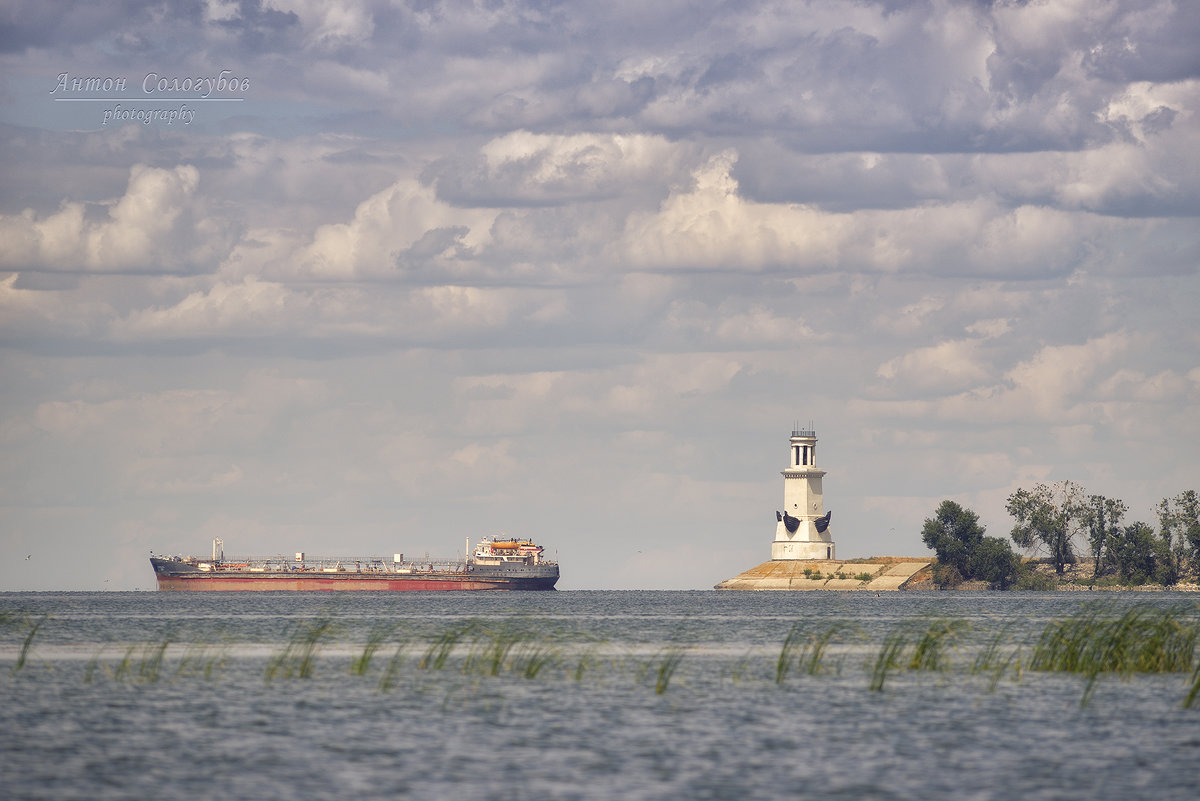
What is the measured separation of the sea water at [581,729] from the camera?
106 feet

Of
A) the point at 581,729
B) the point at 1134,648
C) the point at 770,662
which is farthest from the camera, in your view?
the point at 770,662

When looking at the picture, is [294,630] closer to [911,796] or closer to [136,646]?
[136,646]

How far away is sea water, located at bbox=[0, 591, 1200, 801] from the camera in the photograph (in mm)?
32438

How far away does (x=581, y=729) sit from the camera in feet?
135

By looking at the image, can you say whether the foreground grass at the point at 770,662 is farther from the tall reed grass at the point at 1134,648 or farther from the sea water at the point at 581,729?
the sea water at the point at 581,729

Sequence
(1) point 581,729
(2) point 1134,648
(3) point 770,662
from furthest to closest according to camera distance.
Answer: (3) point 770,662, (2) point 1134,648, (1) point 581,729

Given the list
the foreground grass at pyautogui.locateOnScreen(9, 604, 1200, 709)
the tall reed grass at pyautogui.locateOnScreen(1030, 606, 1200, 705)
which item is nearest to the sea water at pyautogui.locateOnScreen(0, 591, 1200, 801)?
the foreground grass at pyautogui.locateOnScreen(9, 604, 1200, 709)

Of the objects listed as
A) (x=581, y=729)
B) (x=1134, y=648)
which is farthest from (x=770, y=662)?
(x=581, y=729)

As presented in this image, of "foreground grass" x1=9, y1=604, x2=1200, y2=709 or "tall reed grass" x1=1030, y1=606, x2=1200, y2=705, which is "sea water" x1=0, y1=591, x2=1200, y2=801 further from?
"tall reed grass" x1=1030, y1=606, x2=1200, y2=705

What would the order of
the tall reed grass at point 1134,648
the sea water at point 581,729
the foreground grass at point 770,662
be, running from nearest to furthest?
1. the sea water at point 581,729
2. the tall reed grass at point 1134,648
3. the foreground grass at point 770,662

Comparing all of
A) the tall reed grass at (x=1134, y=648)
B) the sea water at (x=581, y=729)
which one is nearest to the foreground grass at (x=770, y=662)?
the tall reed grass at (x=1134, y=648)

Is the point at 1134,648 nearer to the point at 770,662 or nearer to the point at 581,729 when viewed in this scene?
the point at 770,662

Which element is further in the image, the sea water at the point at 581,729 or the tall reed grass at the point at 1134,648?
the tall reed grass at the point at 1134,648

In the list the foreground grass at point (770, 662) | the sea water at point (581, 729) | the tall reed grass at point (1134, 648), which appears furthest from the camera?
the foreground grass at point (770, 662)
